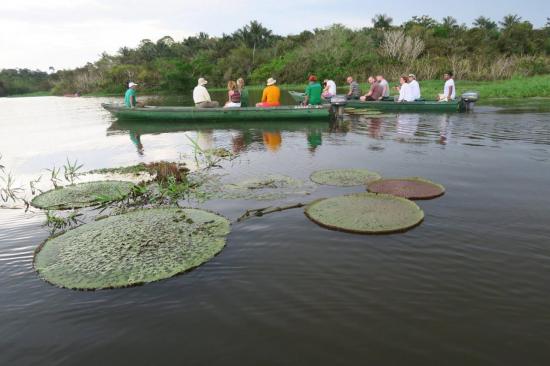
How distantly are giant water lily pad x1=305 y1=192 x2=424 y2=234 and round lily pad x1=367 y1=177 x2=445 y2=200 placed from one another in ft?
1.03

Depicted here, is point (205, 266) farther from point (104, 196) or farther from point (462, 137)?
point (462, 137)

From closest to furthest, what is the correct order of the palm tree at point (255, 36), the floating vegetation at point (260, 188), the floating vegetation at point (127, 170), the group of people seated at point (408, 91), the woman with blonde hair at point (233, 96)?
the floating vegetation at point (260, 188) < the floating vegetation at point (127, 170) < the woman with blonde hair at point (233, 96) < the group of people seated at point (408, 91) < the palm tree at point (255, 36)

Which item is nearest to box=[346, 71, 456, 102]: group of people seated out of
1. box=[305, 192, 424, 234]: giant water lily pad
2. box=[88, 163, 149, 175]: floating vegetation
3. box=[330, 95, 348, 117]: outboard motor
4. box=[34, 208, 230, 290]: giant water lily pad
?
box=[330, 95, 348, 117]: outboard motor

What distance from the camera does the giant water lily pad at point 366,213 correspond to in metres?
4.07

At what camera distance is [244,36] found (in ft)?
174

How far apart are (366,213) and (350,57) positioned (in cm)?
3519

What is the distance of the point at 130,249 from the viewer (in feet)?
12.1

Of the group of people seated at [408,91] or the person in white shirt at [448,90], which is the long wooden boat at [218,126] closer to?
the group of people seated at [408,91]

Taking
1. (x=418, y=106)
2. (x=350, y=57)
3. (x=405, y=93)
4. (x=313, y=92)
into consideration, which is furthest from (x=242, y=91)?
(x=350, y=57)

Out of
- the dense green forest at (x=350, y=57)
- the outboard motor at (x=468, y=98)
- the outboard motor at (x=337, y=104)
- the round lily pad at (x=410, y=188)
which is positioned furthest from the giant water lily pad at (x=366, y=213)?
the dense green forest at (x=350, y=57)

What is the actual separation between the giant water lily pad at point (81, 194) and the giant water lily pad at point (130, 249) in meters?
1.05

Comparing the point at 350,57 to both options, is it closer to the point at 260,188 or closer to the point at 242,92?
the point at 242,92

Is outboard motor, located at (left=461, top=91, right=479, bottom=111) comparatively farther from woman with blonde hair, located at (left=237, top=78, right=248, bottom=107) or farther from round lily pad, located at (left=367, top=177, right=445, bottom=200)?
round lily pad, located at (left=367, top=177, right=445, bottom=200)

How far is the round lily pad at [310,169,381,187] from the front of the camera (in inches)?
228
